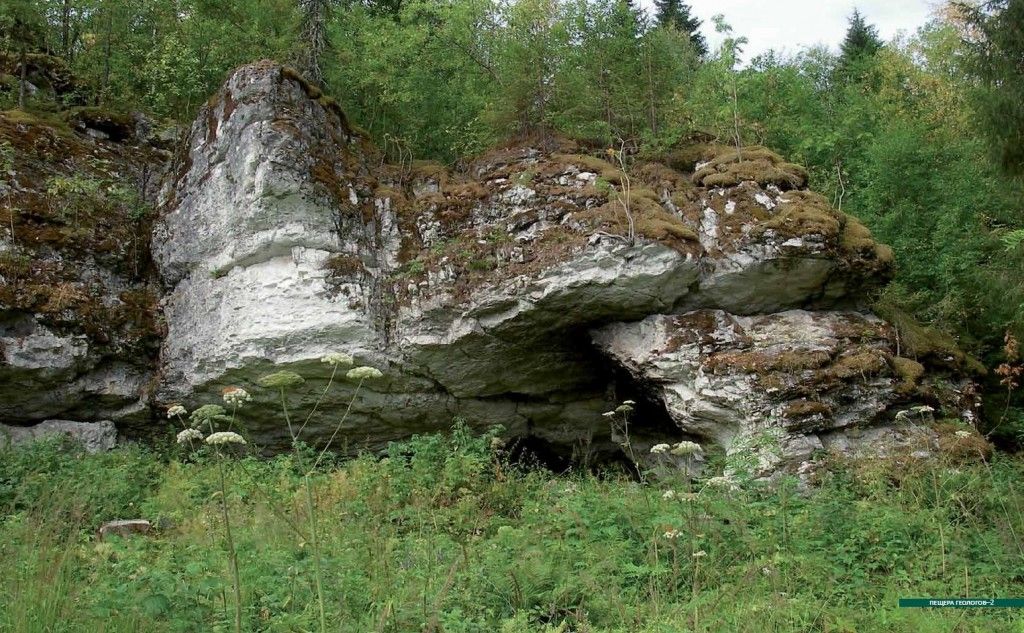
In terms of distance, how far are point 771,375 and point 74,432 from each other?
28.0 ft

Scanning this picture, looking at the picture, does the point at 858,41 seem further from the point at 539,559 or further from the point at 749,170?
the point at 539,559

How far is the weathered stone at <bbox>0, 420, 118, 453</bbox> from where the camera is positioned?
8.96m

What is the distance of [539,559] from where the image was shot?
4703mm

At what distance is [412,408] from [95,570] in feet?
17.2

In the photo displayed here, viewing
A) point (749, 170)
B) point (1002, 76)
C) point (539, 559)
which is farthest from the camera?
point (749, 170)

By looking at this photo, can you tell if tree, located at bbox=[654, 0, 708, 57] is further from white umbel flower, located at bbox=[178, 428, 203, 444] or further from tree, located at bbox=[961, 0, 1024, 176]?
white umbel flower, located at bbox=[178, 428, 203, 444]

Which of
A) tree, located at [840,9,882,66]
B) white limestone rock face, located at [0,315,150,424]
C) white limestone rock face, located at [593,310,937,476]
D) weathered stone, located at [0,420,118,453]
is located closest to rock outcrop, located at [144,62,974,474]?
white limestone rock face, located at [593,310,937,476]

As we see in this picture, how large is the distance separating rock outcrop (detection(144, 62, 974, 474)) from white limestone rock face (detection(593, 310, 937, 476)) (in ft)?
0.08

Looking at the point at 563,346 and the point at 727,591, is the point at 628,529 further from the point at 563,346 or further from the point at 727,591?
the point at 563,346

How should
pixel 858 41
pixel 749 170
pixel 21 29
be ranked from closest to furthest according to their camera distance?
pixel 749 170, pixel 21 29, pixel 858 41

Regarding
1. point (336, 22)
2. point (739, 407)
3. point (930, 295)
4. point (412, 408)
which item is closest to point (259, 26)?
point (336, 22)

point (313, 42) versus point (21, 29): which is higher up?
point (313, 42)

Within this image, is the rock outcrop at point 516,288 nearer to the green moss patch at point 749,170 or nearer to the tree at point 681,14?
the green moss patch at point 749,170

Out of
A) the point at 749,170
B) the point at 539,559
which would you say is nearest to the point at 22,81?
the point at 749,170
